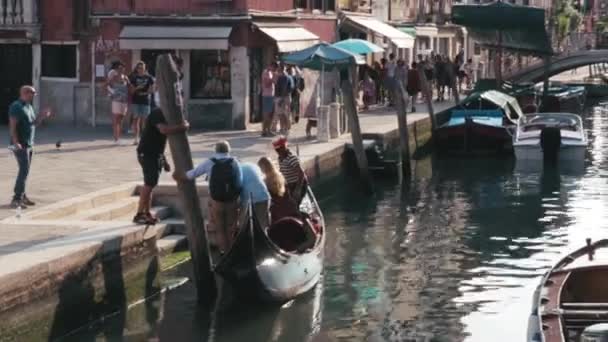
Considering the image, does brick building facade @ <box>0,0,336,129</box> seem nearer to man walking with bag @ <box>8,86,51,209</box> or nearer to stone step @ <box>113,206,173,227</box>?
stone step @ <box>113,206,173,227</box>

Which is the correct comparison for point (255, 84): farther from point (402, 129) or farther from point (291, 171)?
point (291, 171)

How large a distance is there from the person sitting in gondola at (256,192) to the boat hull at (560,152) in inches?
588

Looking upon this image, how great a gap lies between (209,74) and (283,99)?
2093mm

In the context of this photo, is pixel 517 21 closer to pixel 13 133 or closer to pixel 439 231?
pixel 439 231

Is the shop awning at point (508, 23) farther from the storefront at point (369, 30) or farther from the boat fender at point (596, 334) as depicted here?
the boat fender at point (596, 334)

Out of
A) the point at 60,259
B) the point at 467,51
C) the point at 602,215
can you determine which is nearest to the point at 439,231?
the point at 602,215

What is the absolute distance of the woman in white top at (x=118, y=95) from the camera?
77.6 ft

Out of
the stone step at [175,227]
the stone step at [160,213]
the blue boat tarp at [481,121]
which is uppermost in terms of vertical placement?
the stone step at [160,213]

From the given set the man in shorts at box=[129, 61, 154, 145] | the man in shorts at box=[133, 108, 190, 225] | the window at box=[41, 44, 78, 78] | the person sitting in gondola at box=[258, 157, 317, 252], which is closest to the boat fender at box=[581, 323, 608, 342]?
the person sitting in gondola at box=[258, 157, 317, 252]

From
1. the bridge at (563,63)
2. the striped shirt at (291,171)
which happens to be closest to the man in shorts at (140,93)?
the striped shirt at (291,171)

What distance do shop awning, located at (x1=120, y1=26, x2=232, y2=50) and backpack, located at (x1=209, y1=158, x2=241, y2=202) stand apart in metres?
12.8

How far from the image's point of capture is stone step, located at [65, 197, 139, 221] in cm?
1534

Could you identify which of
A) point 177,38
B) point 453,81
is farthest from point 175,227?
point 453,81

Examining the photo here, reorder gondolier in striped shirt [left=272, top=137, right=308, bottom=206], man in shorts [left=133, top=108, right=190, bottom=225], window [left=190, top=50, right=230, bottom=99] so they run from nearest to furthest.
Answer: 1. man in shorts [left=133, top=108, right=190, bottom=225]
2. gondolier in striped shirt [left=272, top=137, right=308, bottom=206]
3. window [left=190, top=50, right=230, bottom=99]
